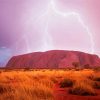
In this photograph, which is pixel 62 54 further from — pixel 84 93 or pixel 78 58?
pixel 84 93

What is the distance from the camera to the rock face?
13000 cm

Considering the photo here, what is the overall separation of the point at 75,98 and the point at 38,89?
1.57 meters

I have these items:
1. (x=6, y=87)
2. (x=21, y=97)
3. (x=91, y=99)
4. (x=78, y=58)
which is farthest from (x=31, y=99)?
(x=78, y=58)

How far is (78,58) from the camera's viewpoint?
440 feet

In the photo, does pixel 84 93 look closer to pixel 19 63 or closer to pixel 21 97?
pixel 21 97

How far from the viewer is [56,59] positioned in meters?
135

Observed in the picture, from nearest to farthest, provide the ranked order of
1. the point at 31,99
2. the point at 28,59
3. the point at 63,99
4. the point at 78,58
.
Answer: the point at 31,99
the point at 63,99
the point at 78,58
the point at 28,59

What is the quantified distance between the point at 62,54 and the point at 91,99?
126 m

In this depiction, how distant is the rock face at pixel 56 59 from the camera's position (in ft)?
427

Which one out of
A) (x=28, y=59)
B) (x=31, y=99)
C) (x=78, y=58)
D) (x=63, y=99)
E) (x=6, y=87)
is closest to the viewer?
(x=31, y=99)

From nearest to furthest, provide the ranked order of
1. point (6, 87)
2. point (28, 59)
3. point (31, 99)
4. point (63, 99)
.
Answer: point (31, 99) < point (63, 99) < point (6, 87) < point (28, 59)

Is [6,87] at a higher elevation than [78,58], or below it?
below

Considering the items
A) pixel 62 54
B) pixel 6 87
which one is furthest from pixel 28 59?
pixel 6 87

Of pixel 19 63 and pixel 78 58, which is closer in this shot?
pixel 78 58
